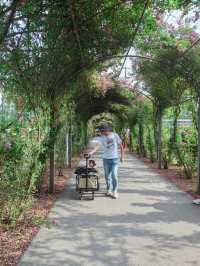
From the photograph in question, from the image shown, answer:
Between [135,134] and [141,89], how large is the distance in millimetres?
13863

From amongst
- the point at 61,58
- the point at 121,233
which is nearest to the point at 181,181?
the point at 61,58

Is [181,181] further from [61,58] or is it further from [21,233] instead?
[21,233]

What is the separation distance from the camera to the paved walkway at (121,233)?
239 inches

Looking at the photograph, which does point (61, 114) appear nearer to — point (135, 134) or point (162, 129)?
point (162, 129)

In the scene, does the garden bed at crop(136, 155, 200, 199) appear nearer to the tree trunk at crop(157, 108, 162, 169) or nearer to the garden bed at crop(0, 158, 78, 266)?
the tree trunk at crop(157, 108, 162, 169)

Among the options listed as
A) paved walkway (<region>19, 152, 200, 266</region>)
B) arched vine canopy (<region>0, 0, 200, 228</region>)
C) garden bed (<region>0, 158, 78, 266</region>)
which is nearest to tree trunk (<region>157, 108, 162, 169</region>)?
arched vine canopy (<region>0, 0, 200, 228</region>)

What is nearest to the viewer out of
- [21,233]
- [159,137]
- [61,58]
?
[21,233]

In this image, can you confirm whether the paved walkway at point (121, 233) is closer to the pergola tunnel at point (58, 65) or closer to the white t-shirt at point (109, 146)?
the pergola tunnel at point (58, 65)

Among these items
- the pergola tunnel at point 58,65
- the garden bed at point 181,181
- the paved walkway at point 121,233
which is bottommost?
the paved walkway at point 121,233

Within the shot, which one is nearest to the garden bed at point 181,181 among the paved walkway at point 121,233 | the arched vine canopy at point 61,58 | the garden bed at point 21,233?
the arched vine canopy at point 61,58

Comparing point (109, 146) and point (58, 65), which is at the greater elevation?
point (58, 65)

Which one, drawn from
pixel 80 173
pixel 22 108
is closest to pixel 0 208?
pixel 22 108

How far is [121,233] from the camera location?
7484mm

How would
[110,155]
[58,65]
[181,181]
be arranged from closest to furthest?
[58,65]
[110,155]
[181,181]
